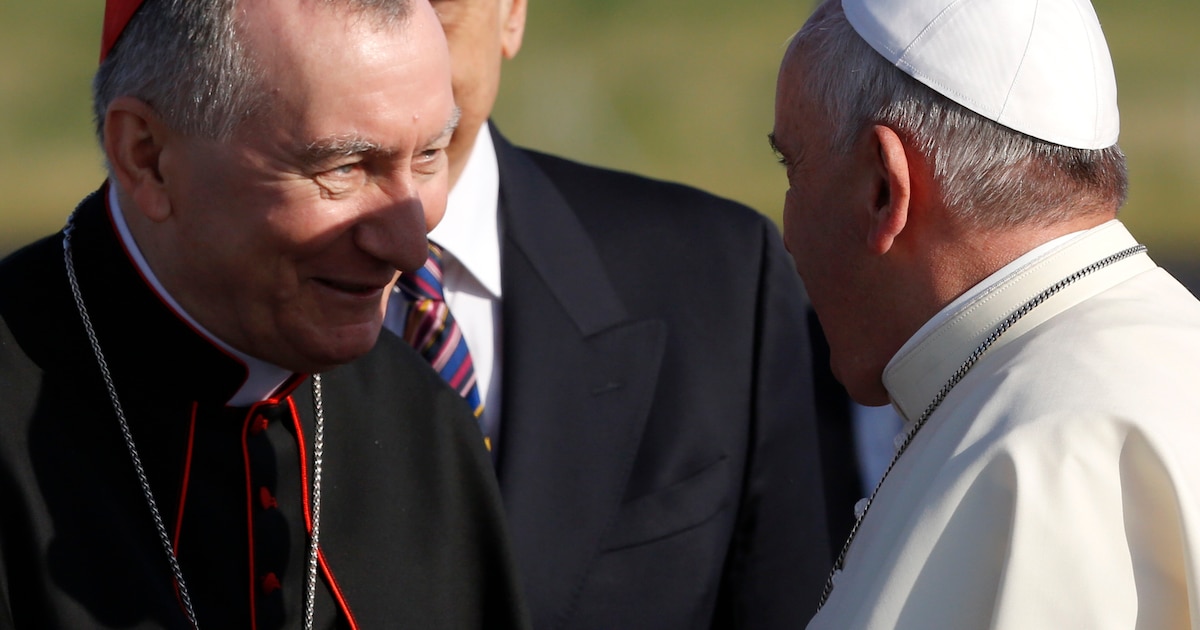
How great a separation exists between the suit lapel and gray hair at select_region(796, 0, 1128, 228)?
105 cm

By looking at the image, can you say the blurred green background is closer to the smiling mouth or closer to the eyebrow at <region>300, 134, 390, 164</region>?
the smiling mouth

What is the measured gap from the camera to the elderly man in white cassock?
74.5 inches

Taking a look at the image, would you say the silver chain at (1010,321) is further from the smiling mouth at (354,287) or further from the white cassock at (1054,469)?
the smiling mouth at (354,287)

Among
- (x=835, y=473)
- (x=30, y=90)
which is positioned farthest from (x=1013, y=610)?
(x=30, y=90)

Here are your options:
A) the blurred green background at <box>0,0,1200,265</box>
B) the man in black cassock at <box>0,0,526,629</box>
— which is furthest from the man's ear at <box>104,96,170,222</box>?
the blurred green background at <box>0,0,1200,265</box>

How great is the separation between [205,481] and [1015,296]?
51.1 inches

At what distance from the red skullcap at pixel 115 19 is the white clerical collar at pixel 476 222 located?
91 cm

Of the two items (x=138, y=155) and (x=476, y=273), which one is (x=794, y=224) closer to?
(x=476, y=273)

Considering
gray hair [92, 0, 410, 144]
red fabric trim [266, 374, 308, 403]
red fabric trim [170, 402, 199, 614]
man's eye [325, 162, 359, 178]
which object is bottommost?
red fabric trim [170, 402, 199, 614]

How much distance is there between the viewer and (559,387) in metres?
3.09

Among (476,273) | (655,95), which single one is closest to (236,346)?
(476,273)

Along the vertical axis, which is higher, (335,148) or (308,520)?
(335,148)

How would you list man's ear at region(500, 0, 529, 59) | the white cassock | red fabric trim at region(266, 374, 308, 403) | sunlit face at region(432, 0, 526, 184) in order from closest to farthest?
1. the white cassock
2. red fabric trim at region(266, 374, 308, 403)
3. sunlit face at region(432, 0, 526, 184)
4. man's ear at region(500, 0, 529, 59)

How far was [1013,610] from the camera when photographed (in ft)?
6.23
